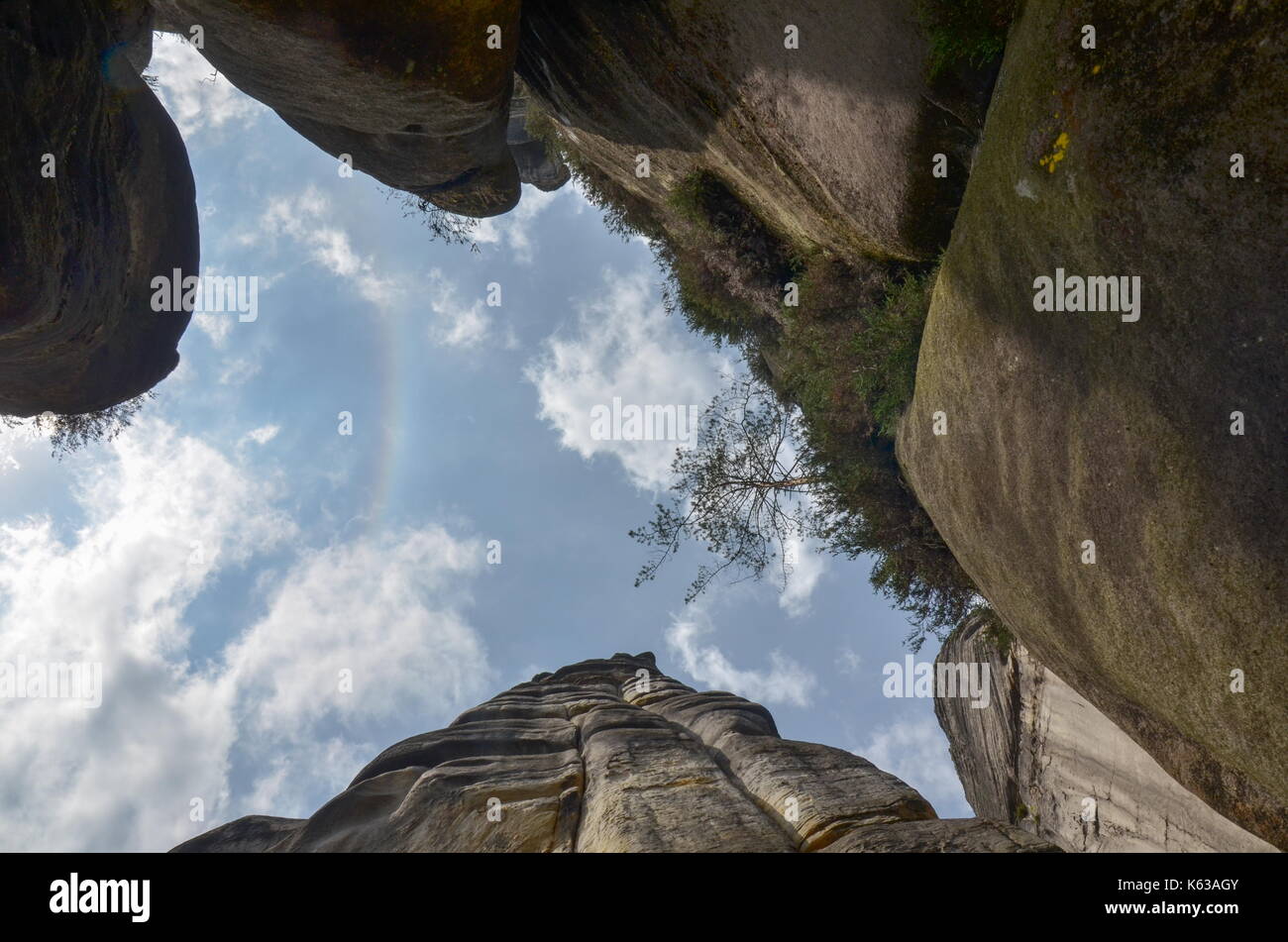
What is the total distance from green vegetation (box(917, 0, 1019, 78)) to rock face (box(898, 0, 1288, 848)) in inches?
29.9

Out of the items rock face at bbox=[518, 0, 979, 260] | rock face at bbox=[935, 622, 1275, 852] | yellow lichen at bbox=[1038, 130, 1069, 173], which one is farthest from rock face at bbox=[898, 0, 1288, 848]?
rock face at bbox=[935, 622, 1275, 852]

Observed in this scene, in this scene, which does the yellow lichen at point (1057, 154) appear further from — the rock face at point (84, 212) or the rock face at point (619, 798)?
the rock face at point (84, 212)

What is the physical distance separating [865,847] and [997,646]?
226 inches

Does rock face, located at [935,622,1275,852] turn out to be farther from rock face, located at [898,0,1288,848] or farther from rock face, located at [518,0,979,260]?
rock face, located at [518,0,979,260]

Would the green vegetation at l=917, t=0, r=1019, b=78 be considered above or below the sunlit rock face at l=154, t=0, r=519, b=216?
below

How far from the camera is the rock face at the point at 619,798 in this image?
19.0ft

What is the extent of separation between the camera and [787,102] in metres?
7.41

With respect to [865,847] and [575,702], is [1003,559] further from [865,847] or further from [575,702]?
[575,702]

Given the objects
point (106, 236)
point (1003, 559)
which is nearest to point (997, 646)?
point (1003, 559)

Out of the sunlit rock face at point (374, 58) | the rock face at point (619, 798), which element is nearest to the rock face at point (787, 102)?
the sunlit rock face at point (374, 58)

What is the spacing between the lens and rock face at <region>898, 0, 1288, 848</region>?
3.45m

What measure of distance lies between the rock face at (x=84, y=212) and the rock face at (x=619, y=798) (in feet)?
23.8

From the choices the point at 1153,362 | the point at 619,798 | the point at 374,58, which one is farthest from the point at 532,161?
the point at 1153,362

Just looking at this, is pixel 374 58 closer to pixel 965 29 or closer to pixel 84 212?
pixel 84 212
